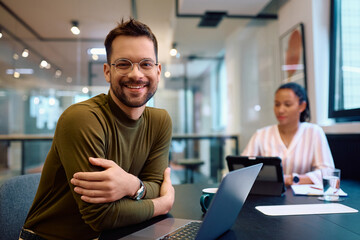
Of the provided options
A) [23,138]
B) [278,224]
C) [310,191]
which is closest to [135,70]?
[278,224]

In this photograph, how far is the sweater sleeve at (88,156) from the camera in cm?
94

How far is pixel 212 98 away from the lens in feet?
14.0

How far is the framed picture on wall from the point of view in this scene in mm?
3410

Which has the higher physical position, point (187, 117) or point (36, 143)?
point (187, 117)

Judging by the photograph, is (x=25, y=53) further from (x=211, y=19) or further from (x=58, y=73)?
(x=211, y=19)

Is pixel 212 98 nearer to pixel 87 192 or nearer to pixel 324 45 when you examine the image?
pixel 324 45

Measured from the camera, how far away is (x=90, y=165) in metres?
0.98

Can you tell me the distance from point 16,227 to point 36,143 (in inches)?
114

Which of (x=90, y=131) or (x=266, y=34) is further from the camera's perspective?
(x=266, y=34)

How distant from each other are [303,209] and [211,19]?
3.52 meters

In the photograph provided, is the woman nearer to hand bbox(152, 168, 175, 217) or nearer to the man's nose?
hand bbox(152, 168, 175, 217)

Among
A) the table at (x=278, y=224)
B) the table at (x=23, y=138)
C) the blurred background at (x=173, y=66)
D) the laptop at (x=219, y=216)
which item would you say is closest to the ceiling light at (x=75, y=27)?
the blurred background at (x=173, y=66)

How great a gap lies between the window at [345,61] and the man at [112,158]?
2.07m

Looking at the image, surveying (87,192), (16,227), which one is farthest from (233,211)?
(16,227)
